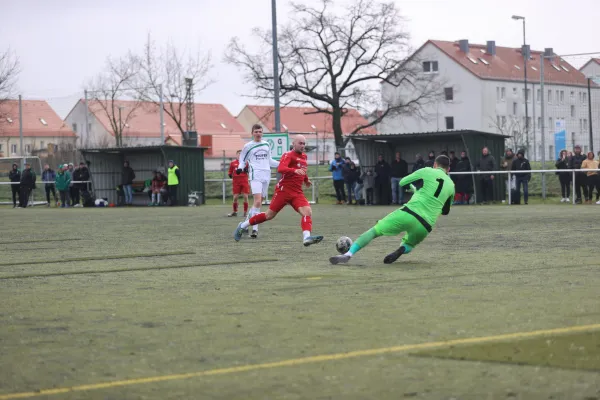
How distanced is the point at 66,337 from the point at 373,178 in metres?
30.4

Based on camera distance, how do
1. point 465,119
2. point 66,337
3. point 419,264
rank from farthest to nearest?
point 465,119
point 419,264
point 66,337

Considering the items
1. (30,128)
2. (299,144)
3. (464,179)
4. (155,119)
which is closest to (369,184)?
(464,179)

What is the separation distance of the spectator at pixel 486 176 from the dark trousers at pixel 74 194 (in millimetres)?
17382

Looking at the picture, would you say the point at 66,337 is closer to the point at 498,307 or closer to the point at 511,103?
the point at 498,307

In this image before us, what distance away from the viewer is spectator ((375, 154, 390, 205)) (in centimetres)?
3669

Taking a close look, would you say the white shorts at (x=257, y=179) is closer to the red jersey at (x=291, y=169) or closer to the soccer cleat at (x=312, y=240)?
the red jersey at (x=291, y=169)

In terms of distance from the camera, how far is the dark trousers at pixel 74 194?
145 ft

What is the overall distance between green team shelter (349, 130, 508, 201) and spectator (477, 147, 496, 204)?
181mm

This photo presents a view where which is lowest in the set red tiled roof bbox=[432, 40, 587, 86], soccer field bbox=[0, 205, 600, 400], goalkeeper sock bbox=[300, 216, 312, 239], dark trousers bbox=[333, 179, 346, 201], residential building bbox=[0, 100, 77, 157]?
soccer field bbox=[0, 205, 600, 400]

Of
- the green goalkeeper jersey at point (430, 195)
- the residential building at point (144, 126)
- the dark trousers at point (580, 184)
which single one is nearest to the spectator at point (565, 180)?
the dark trousers at point (580, 184)

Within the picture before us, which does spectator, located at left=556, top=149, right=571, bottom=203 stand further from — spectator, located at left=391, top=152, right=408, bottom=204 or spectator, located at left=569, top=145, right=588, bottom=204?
spectator, located at left=391, top=152, right=408, bottom=204

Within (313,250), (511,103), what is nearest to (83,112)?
(313,250)

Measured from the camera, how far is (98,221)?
27.0 metres

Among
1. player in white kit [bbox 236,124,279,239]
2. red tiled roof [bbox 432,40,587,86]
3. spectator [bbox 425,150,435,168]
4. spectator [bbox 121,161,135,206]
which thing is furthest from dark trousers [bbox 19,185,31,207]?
red tiled roof [bbox 432,40,587,86]
